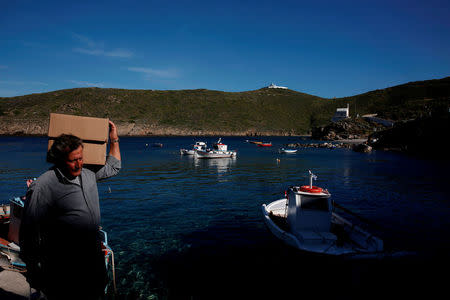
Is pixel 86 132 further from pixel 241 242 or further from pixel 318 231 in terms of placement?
pixel 241 242

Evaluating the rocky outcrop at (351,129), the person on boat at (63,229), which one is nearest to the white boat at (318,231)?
the person on boat at (63,229)

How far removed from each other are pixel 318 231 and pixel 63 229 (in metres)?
10.4

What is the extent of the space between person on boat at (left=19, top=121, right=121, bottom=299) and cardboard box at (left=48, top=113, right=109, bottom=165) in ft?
1.96

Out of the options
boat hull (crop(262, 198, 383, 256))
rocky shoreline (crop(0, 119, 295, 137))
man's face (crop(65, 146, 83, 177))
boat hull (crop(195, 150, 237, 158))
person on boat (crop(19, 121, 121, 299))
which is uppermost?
rocky shoreline (crop(0, 119, 295, 137))

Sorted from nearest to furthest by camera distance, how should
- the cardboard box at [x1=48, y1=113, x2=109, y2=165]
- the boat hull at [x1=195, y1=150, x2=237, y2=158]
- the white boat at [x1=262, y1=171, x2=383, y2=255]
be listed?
1. the cardboard box at [x1=48, y1=113, x2=109, y2=165]
2. the white boat at [x1=262, y1=171, x2=383, y2=255]
3. the boat hull at [x1=195, y1=150, x2=237, y2=158]

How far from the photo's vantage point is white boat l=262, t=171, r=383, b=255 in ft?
35.6

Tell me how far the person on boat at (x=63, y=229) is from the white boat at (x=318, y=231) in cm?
889

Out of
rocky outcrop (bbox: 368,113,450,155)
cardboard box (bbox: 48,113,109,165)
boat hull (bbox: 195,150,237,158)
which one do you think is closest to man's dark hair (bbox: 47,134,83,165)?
cardboard box (bbox: 48,113,109,165)

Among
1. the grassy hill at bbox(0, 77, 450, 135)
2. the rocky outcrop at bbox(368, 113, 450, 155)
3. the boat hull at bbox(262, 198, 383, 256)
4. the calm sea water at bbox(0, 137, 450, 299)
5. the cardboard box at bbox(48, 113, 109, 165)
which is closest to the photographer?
the cardboard box at bbox(48, 113, 109, 165)

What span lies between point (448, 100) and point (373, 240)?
144 meters

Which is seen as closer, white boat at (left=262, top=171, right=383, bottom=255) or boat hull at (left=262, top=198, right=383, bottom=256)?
boat hull at (left=262, top=198, right=383, bottom=256)

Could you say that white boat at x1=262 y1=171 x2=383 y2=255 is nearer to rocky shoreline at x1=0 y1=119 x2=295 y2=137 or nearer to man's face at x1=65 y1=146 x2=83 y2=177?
man's face at x1=65 y1=146 x2=83 y2=177

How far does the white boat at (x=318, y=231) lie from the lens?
10844 mm

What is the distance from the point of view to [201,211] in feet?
64.5
